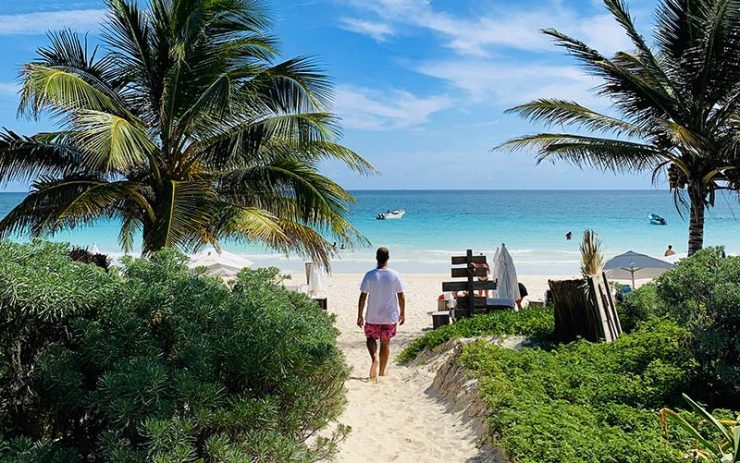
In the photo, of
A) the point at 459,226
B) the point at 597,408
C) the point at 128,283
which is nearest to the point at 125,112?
the point at 128,283

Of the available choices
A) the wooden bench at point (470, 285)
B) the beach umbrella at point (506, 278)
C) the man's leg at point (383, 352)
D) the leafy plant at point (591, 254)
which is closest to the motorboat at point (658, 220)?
the beach umbrella at point (506, 278)

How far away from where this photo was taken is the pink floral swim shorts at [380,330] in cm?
730

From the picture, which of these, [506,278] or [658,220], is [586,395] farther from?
[658,220]

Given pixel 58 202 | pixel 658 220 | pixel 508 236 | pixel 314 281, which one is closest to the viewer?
pixel 58 202

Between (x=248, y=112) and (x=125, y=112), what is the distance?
81.6 inches

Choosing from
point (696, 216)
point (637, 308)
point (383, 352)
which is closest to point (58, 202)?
point (383, 352)

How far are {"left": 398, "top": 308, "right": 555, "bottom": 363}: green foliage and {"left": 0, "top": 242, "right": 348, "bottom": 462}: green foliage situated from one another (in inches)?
209

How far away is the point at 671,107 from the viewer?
11539 mm

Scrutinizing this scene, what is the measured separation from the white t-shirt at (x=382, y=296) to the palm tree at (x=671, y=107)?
591cm

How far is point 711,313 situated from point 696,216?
8170 millimetres

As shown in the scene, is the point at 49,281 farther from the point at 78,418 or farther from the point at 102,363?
the point at 78,418

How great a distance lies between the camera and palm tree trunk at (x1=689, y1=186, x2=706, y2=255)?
1155 centimetres

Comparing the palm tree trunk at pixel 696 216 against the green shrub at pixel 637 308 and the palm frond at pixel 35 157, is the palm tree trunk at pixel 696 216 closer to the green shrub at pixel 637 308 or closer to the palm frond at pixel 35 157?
the green shrub at pixel 637 308

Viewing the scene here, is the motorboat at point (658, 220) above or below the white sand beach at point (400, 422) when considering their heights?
above
